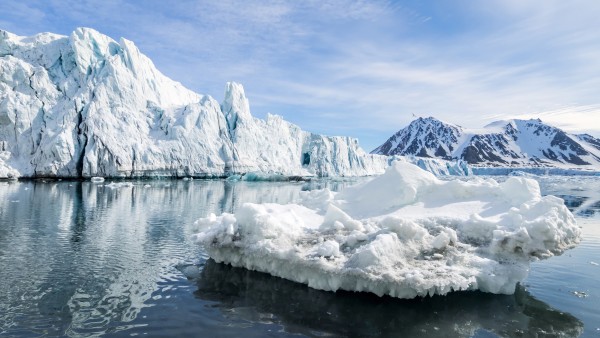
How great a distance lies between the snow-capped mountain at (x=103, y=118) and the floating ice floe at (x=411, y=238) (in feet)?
171

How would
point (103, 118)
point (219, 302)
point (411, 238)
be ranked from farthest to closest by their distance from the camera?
point (103, 118)
point (411, 238)
point (219, 302)

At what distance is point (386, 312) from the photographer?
8.66m

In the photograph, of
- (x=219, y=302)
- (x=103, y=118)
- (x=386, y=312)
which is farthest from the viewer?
(x=103, y=118)

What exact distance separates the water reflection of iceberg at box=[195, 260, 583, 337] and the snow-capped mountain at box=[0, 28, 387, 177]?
178ft

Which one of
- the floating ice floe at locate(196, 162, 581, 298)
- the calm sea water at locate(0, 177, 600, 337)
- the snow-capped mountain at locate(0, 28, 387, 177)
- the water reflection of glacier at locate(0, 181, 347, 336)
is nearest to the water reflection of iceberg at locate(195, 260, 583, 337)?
the calm sea water at locate(0, 177, 600, 337)

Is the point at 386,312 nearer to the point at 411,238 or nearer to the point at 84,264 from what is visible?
the point at 411,238

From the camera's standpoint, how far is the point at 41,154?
54969mm

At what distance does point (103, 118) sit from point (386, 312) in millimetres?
58717

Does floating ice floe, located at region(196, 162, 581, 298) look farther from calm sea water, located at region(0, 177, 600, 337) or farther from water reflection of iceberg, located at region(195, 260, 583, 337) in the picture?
calm sea water, located at region(0, 177, 600, 337)

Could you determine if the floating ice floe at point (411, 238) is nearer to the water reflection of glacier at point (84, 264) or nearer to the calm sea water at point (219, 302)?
the calm sea water at point (219, 302)

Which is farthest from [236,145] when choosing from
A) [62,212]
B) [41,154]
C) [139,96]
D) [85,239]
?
[85,239]

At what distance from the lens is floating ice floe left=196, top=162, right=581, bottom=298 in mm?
9078

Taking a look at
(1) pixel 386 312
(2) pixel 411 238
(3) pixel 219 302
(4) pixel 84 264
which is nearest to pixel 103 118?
(4) pixel 84 264

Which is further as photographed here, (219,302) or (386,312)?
(219,302)
